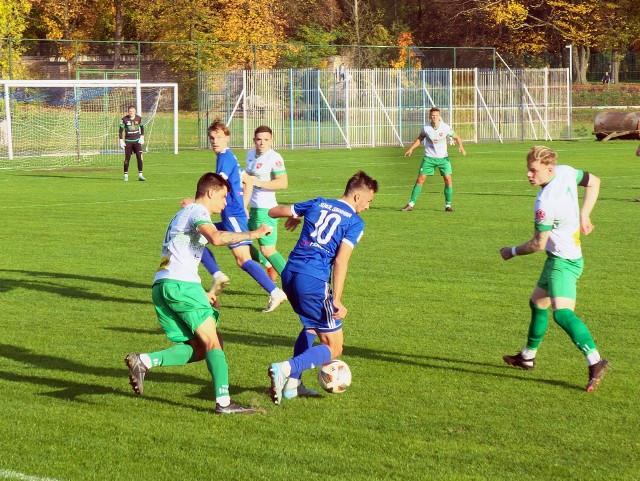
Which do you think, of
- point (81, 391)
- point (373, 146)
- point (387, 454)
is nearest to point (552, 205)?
point (387, 454)

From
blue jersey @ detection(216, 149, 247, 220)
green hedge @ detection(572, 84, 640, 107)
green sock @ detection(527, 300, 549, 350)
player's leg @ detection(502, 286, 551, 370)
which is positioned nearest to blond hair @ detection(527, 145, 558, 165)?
player's leg @ detection(502, 286, 551, 370)

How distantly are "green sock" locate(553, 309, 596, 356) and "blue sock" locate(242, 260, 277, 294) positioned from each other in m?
3.82

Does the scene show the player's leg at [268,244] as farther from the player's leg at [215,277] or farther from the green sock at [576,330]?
the green sock at [576,330]

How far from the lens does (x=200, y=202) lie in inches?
291

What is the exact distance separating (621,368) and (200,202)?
3.59m

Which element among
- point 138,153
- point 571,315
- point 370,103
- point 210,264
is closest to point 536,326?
point 571,315

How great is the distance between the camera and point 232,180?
1144 centimetres

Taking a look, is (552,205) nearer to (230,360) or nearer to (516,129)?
(230,360)

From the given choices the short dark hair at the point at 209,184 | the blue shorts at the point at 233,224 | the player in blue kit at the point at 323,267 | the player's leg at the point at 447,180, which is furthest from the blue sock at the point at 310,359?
the player's leg at the point at 447,180

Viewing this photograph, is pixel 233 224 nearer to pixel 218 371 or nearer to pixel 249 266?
pixel 249 266

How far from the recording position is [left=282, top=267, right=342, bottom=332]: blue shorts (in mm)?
7391

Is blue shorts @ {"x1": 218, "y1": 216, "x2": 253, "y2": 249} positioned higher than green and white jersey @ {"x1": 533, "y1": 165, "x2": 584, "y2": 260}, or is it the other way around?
green and white jersey @ {"x1": 533, "y1": 165, "x2": 584, "y2": 260}

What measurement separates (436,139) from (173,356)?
1418cm

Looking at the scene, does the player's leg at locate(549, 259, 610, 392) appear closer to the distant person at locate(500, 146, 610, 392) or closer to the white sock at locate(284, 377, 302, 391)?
the distant person at locate(500, 146, 610, 392)
